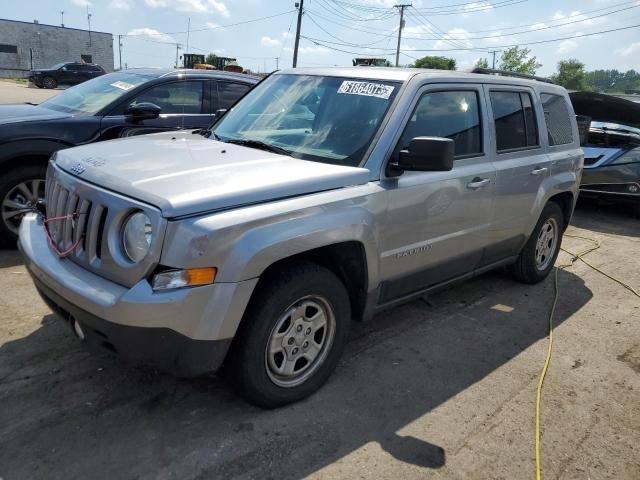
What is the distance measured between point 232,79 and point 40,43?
73617mm

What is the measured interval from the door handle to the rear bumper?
7.12 feet

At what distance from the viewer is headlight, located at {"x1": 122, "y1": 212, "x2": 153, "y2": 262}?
2515 millimetres

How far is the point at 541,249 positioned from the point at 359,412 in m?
3.15

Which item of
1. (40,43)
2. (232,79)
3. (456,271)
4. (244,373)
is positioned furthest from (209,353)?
(40,43)

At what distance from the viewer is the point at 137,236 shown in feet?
8.42

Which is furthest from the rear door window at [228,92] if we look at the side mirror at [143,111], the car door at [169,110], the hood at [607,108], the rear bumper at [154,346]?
the hood at [607,108]

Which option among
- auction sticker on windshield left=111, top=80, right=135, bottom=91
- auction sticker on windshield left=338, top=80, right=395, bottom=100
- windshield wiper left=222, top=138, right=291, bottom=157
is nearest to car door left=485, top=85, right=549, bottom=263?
auction sticker on windshield left=338, top=80, right=395, bottom=100

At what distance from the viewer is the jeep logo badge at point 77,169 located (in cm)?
301

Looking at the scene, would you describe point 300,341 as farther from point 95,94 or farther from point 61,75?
point 61,75

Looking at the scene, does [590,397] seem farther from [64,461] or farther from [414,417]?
[64,461]

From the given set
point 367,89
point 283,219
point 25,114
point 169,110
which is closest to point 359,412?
point 283,219

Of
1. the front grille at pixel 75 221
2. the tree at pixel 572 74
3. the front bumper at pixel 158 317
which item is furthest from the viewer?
the tree at pixel 572 74

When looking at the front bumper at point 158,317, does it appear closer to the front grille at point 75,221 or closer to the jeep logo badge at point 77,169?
the front grille at point 75,221

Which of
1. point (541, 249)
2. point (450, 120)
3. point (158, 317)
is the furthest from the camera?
point (541, 249)
